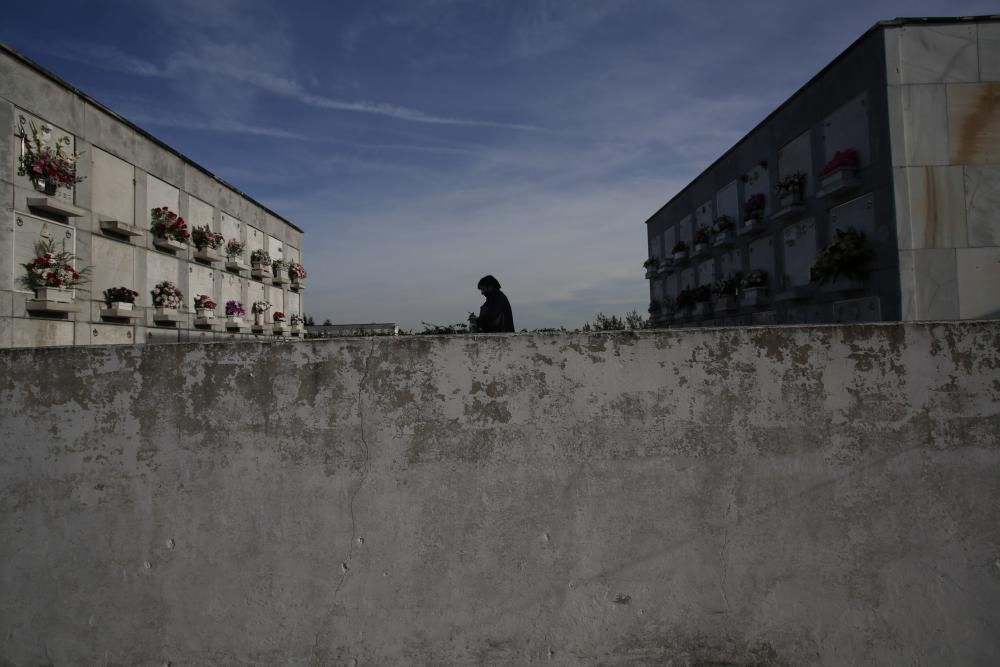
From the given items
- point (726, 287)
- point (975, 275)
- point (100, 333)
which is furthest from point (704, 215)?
point (100, 333)

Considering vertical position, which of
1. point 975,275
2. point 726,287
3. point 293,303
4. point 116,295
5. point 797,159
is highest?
point 797,159

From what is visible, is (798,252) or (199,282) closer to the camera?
(798,252)

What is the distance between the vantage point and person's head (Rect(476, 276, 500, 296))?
5859 mm

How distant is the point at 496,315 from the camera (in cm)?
560

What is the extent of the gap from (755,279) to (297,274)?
591 inches

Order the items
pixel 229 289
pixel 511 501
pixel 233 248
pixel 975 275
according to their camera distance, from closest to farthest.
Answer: pixel 511 501 < pixel 975 275 < pixel 229 289 < pixel 233 248

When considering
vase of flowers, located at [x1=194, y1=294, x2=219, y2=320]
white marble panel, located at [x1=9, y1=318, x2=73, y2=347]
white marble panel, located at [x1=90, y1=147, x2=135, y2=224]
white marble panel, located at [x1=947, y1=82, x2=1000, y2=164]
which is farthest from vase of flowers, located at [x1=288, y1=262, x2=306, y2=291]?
white marble panel, located at [x1=947, y1=82, x2=1000, y2=164]

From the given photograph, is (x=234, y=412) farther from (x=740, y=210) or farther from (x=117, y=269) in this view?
(x=740, y=210)

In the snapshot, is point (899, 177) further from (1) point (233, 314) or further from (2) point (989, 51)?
(1) point (233, 314)

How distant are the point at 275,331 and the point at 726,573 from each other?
1781cm

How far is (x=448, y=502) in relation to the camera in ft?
9.93

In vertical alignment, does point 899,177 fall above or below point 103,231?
above

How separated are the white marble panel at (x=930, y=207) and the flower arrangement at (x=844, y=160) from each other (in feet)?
3.52

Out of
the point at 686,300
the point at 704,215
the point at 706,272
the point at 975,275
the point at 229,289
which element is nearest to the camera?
the point at 975,275
